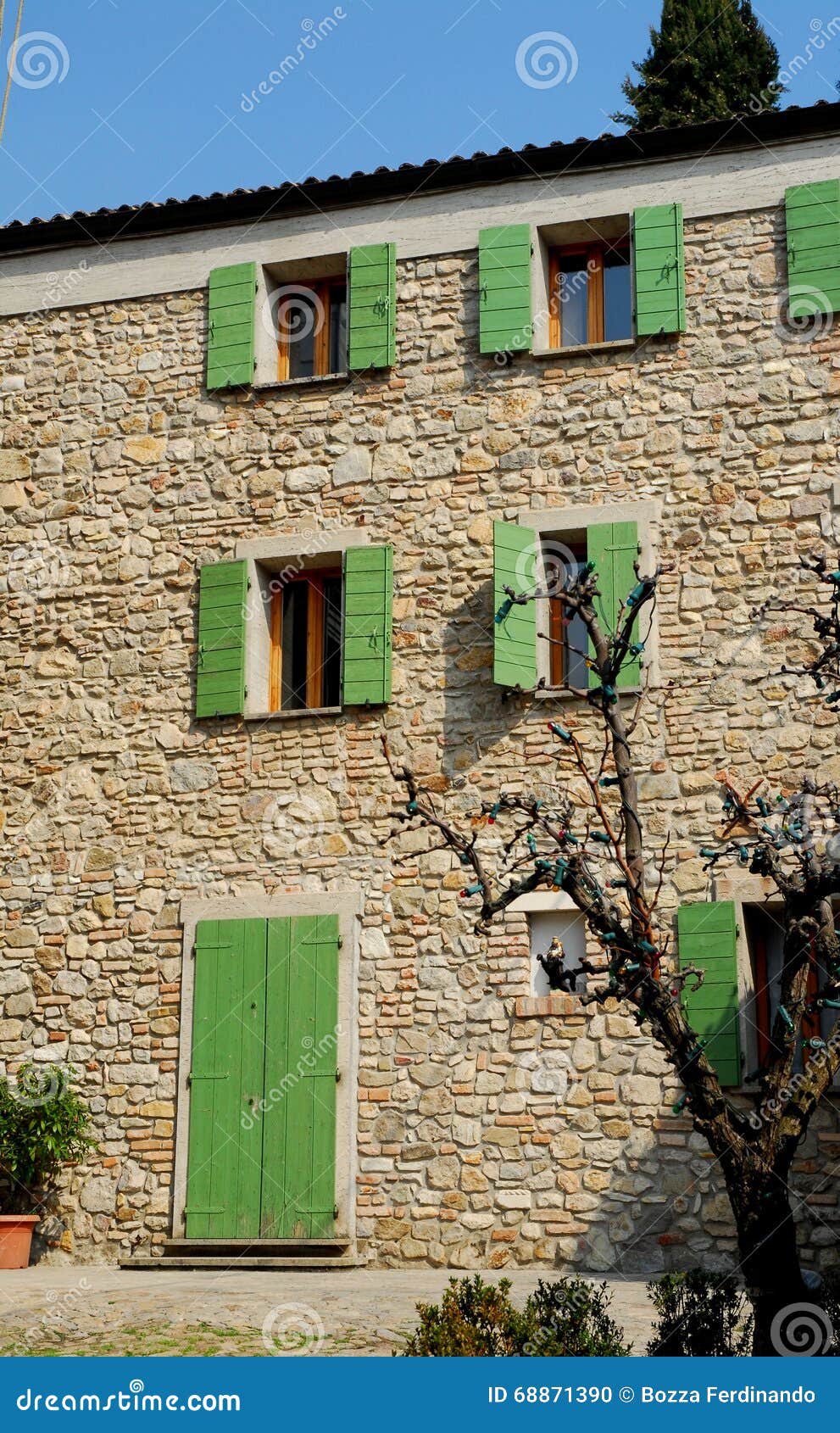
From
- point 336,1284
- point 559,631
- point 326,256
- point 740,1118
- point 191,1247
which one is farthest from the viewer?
point 326,256

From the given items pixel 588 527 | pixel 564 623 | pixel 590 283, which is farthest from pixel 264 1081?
pixel 590 283

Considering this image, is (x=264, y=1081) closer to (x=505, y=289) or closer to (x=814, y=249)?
(x=505, y=289)

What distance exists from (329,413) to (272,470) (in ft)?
1.93

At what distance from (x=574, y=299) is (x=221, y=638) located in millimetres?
3575

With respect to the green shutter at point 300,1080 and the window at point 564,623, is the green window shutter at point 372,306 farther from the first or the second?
the green shutter at point 300,1080

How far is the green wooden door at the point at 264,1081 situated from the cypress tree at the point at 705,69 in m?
11.0

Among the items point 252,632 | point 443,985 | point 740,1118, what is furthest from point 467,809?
point 740,1118

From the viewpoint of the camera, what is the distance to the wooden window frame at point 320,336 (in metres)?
12.8

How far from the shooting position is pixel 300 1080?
1108cm

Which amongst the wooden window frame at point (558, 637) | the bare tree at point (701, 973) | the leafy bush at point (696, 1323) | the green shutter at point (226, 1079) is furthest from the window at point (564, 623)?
the leafy bush at point (696, 1323)

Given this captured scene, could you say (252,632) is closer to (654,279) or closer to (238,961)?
(238,961)

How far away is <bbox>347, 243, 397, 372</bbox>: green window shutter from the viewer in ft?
40.3

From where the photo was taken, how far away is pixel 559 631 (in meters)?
11.7

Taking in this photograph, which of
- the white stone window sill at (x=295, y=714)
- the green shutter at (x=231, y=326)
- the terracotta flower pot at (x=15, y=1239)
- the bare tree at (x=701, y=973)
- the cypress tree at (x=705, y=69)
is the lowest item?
the terracotta flower pot at (x=15, y=1239)
